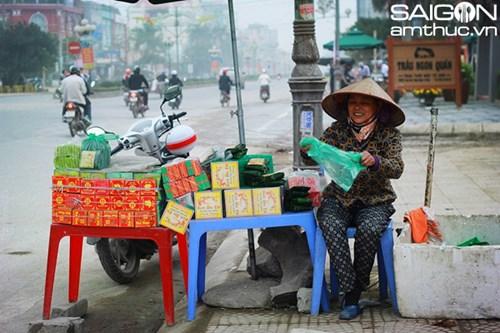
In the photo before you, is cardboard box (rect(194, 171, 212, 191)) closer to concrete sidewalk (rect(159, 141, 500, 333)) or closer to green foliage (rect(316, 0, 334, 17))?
concrete sidewalk (rect(159, 141, 500, 333))

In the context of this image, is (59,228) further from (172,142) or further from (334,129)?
(334,129)

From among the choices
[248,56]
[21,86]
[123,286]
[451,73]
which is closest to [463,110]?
[451,73]

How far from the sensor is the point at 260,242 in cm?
533

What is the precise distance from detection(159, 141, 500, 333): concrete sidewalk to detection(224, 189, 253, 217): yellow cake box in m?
0.63

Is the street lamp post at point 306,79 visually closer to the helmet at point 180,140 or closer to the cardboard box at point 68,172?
the helmet at point 180,140

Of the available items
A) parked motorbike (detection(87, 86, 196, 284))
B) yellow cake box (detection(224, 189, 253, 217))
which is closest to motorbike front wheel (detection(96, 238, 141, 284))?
parked motorbike (detection(87, 86, 196, 284))

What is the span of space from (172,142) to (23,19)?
51943 millimetres

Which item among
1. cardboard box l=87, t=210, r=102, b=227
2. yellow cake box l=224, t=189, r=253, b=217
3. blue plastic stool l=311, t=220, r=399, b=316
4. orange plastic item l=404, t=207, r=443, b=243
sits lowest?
blue plastic stool l=311, t=220, r=399, b=316

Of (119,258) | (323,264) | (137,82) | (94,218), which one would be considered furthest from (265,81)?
(323,264)

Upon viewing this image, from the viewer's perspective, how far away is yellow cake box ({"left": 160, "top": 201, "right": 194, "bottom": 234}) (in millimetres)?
4840

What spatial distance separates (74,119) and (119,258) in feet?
43.4

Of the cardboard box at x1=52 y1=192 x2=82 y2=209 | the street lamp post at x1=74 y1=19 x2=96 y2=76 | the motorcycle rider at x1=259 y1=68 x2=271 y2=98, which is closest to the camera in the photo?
the cardboard box at x1=52 y1=192 x2=82 y2=209

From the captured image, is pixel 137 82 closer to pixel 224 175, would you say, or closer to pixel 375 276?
pixel 375 276

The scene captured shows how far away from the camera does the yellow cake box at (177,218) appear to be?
15.9 ft
